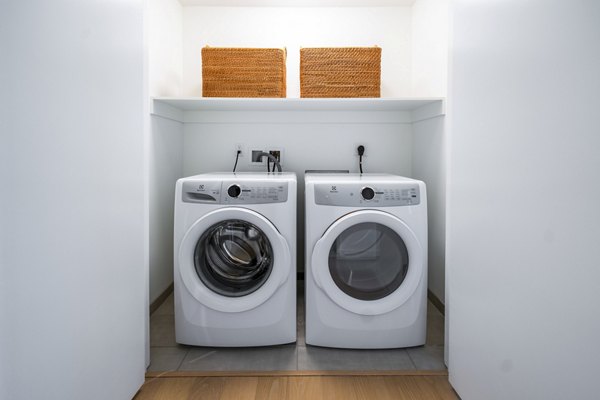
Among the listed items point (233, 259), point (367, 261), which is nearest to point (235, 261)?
point (233, 259)

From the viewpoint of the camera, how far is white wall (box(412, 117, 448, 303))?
84.8 inches

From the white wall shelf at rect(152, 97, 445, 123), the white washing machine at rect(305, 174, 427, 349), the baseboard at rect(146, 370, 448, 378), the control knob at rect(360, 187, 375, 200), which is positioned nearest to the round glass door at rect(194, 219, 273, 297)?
the white washing machine at rect(305, 174, 427, 349)

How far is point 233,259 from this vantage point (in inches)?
74.4

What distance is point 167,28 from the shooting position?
245 centimetres

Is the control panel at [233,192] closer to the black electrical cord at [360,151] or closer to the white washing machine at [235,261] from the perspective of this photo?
the white washing machine at [235,261]

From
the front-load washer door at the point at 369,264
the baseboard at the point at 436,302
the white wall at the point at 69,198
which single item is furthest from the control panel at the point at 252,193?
the baseboard at the point at 436,302

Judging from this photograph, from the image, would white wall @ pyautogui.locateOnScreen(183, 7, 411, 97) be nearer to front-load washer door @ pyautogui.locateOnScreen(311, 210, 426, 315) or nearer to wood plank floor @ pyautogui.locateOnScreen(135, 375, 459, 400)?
front-load washer door @ pyautogui.locateOnScreen(311, 210, 426, 315)

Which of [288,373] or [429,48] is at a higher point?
[429,48]

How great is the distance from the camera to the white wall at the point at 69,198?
0.83 meters

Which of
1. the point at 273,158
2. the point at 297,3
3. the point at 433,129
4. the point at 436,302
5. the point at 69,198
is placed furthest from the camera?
the point at 297,3

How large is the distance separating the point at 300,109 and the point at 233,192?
105cm

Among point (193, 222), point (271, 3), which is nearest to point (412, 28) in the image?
point (271, 3)

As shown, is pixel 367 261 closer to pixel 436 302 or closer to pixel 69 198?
pixel 436 302

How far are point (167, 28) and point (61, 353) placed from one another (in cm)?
205
